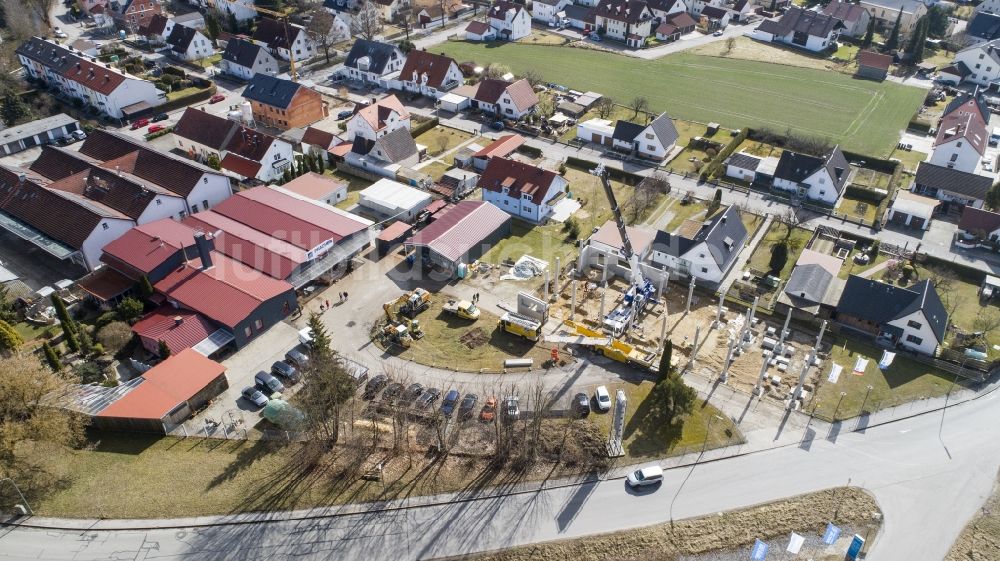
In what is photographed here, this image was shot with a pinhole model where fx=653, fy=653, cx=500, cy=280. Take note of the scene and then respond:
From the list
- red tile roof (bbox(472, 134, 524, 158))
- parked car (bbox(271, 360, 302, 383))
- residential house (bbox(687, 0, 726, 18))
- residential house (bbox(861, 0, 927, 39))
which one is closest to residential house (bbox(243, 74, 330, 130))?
red tile roof (bbox(472, 134, 524, 158))

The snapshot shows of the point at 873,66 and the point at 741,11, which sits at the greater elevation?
the point at 741,11

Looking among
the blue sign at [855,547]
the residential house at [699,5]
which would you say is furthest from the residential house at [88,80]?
the residential house at [699,5]

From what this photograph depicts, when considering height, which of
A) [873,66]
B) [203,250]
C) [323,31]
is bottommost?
[203,250]

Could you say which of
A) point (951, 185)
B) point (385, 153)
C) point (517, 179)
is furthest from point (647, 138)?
point (951, 185)

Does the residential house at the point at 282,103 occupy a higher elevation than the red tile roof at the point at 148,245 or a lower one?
higher

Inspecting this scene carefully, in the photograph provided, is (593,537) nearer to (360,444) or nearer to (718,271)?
(360,444)

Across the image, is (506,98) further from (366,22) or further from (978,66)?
(978,66)

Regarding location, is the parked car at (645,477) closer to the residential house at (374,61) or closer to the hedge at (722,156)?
the hedge at (722,156)
